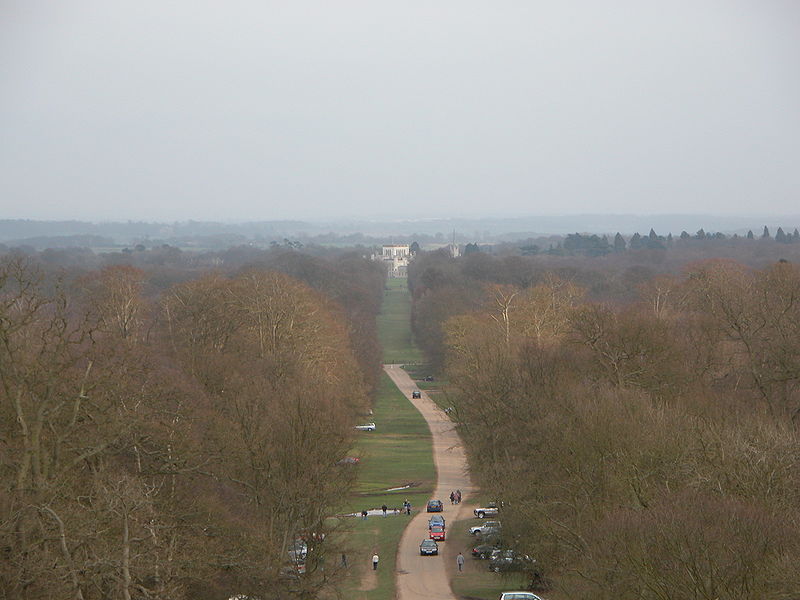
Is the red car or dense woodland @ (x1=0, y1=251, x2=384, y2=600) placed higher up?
dense woodland @ (x1=0, y1=251, x2=384, y2=600)

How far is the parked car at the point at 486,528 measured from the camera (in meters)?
40.2

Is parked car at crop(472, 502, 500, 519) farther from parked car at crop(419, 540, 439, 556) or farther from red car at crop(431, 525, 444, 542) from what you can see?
parked car at crop(419, 540, 439, 556)

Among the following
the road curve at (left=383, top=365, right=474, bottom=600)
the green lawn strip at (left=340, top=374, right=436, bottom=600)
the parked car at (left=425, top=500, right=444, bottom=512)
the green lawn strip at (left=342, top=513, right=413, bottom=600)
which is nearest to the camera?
the green lawn strip at (left=342, top=513, right=413, bottom=600)

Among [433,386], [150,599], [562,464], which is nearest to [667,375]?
[562,464]

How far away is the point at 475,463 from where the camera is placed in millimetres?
45094

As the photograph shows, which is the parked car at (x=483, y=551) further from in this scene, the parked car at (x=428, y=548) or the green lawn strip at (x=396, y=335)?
the green lawn strip at (x=396, y=335)

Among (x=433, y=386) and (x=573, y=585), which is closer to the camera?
(x=573, y=585)

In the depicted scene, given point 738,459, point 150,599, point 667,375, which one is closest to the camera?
point 150,599

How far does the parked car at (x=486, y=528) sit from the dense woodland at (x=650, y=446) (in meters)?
1.49

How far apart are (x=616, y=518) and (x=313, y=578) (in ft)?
34.5

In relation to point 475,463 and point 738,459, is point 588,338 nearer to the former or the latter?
point 475,463

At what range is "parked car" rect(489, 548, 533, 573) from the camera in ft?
115

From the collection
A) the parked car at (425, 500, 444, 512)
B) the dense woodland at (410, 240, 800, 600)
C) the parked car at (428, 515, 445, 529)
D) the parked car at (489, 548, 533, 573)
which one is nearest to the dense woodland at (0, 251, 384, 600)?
the parked car at (489, 548, 533, 573)

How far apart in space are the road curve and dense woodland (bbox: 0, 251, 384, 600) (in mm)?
3947
